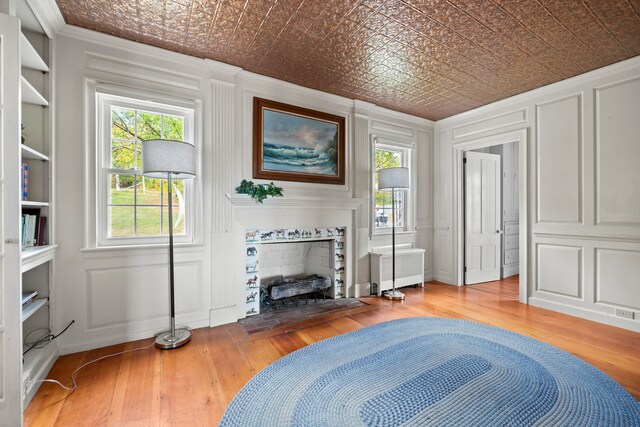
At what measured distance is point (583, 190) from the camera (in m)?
3.27

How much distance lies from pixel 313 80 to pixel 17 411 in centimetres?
357

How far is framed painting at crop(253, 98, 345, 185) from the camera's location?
3326mm

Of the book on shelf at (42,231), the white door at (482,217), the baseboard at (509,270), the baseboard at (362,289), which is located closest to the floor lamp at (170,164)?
the book on shelf at (42,231)

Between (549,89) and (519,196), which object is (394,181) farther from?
(549,89)

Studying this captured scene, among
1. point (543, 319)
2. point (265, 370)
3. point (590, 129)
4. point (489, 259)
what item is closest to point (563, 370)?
point (543, 319)

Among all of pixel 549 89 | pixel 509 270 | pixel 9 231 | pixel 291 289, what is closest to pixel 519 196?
pixel 549 89

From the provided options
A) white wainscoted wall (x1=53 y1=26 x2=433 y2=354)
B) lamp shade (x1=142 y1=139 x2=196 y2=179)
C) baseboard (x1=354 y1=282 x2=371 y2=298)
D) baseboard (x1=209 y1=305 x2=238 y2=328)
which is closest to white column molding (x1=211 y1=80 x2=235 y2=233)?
white wainscoted wall (x1=53 y1=26 x2=433 y2=354)

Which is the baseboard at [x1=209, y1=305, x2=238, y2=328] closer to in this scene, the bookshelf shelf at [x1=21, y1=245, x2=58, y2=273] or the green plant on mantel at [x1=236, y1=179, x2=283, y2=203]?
the green plant on mantel at [x1=236, y1=179, x2=283, y2=203]

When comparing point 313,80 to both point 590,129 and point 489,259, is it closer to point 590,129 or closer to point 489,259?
point 590,129

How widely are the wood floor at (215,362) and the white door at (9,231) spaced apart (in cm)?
26

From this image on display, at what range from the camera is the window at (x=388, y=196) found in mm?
4402

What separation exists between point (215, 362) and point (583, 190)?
13.7ft

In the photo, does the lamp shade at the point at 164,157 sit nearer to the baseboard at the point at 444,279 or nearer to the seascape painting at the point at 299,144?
the seascape painting at the point at 299,144

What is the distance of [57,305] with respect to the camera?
2.37m
